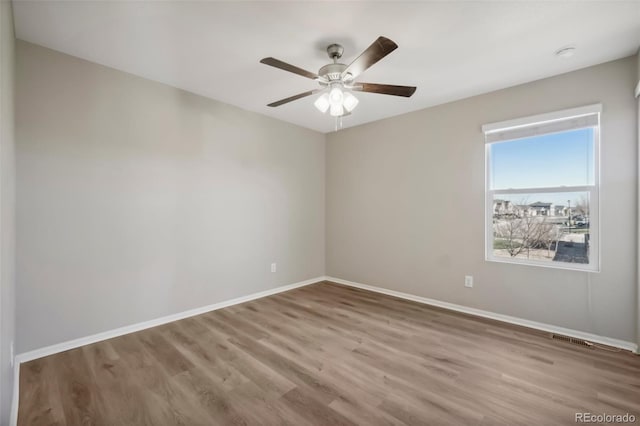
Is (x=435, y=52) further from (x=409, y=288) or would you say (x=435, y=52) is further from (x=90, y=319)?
(x=90, y=319)

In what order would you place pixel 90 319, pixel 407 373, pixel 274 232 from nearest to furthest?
pixel 407 373
pixel 90 319
pixel 274 232

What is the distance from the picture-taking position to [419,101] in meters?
3.56

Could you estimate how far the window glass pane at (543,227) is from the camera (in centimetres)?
281

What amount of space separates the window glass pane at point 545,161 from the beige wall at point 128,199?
2.98 meters

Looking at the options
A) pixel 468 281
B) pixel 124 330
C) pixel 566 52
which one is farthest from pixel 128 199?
pixel 566 52

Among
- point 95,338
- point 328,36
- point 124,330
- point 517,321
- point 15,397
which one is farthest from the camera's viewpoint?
point 517,321

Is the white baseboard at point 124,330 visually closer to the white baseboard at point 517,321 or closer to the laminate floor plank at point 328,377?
the laminate floor plank at point 328,377

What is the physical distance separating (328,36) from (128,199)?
246 centimetres

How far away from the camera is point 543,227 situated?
9.95 ft

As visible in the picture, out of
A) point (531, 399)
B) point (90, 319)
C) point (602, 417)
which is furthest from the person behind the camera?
point (90, 319)

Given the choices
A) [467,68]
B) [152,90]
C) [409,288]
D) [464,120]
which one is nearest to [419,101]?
[464,120]

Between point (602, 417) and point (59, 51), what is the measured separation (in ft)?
15.9

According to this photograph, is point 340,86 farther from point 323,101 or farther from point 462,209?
point 462,209

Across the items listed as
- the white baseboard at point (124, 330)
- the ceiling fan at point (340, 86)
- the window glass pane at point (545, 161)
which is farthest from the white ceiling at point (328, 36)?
the white baseboard at point (124, 330)
